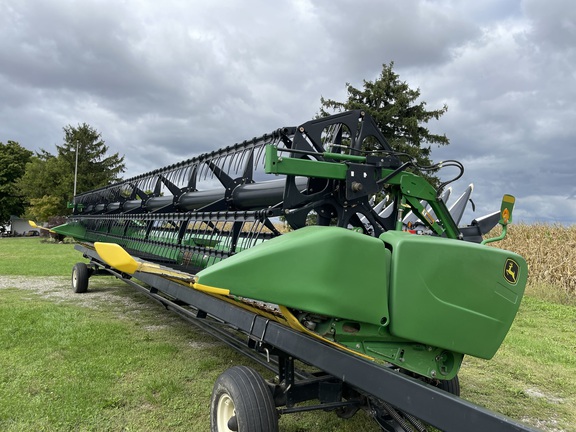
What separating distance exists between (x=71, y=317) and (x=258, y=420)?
5309 mm

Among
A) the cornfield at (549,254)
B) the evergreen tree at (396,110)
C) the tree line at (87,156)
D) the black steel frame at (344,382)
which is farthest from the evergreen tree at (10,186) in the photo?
the black steel frame at (344,382)

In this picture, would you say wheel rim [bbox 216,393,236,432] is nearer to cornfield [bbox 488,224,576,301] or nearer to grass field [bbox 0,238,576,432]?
grass field [bbox 0,238,576,432]

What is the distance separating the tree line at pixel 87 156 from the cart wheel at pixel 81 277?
16840 millimetres

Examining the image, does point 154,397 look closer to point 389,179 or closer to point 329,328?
point 329,328

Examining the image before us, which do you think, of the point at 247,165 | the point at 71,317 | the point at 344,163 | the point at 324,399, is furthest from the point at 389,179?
the point at 71,317

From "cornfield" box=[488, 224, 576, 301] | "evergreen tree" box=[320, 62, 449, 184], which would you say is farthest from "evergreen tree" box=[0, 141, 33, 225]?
"cornfield" box=[488, 224, 576, 301]

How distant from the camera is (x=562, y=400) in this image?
Result: 14.0 ft

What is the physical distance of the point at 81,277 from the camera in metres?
9.07

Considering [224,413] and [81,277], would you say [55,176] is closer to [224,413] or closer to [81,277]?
[81,277]

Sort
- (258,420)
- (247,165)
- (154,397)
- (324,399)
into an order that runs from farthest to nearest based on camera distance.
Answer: (247,165)
(154,397)
(324,399)
(258,420)

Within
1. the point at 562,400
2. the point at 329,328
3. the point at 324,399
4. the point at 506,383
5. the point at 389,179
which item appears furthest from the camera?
the point at 506,383

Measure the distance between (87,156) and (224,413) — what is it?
140 ft

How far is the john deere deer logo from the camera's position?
2.54 m

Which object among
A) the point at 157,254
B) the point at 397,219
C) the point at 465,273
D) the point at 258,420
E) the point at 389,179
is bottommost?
the point at 258,420
